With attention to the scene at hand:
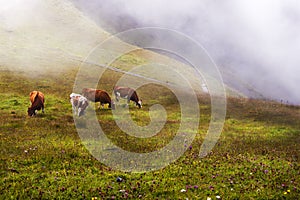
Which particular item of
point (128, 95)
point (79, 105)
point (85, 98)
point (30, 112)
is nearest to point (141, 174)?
point (79, 105)

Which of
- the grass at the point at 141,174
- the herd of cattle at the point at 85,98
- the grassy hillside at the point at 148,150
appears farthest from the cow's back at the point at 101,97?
the grass at the point at 141,174

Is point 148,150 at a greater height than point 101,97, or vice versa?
point 101,97

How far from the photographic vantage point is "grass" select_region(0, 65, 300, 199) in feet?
38.4

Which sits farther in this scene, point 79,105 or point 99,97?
point 99,97

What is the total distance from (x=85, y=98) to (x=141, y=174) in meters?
14.4

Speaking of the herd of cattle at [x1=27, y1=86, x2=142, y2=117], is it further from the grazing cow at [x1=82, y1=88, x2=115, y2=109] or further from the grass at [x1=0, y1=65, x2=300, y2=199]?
the grass at [x1=0, y1=65, x2=300, y2=199]

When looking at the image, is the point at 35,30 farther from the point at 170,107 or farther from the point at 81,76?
the point at 170,107

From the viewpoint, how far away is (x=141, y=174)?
43.7ft

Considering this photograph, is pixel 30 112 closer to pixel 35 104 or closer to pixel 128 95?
pixel 35 104

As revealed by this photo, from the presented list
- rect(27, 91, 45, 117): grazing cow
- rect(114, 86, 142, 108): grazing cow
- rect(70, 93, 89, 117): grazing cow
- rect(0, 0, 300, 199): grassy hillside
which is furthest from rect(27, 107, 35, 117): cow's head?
rect(114, 86, 142, 108): grazing cow

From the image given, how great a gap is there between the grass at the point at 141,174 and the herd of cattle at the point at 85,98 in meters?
0.93

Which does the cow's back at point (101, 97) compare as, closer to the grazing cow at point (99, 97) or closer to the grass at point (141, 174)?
the grazing cow at point (99, 97)

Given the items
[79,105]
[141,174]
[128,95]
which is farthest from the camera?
[128,95]

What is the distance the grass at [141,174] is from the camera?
38.4 feet
